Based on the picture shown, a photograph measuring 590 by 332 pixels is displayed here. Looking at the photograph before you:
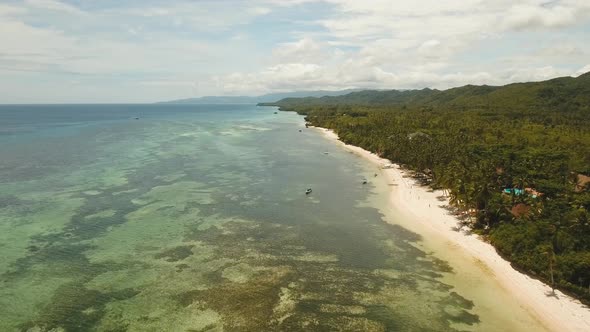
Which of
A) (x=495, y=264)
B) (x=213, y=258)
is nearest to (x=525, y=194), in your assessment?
(x=495, y=264)

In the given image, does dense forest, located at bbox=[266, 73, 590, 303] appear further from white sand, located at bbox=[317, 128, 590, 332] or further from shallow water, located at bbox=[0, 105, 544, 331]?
shallow water, located at bbox=[0, 105, 544, 331]

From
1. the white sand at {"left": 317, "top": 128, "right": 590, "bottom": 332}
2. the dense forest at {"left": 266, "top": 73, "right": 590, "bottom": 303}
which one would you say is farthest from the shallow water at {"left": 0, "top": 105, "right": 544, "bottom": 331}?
the dense forest at {"left": 266, "top": 73, "right": 590, "bottom": 303}

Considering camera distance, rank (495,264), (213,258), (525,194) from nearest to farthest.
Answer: (495,264), (213,258), (525,194)

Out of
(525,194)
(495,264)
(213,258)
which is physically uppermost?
(525,194)

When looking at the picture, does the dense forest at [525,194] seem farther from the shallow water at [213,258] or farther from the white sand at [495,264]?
the shallow water at [213,258]

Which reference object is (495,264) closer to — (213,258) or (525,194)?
(525,194)
